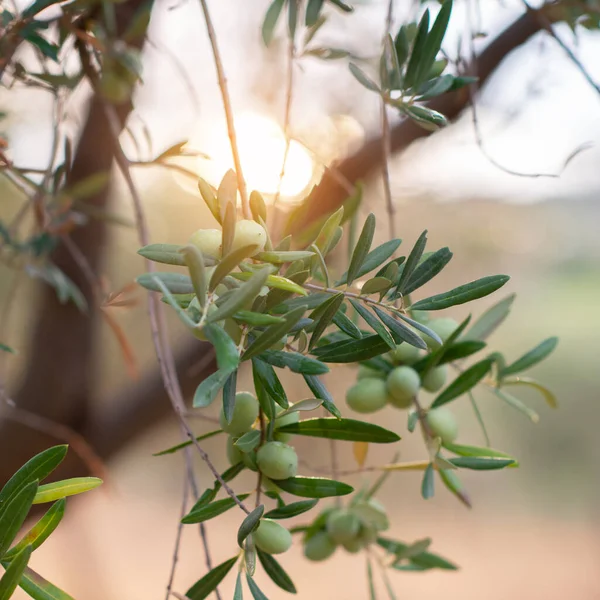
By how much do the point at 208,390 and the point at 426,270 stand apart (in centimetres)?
14

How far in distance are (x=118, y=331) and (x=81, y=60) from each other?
0.97 ft

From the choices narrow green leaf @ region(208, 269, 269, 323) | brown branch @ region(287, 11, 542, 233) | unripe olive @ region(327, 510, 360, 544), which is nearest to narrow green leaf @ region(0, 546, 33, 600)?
narrow green leaf @ region(208, 269, 269, 323)

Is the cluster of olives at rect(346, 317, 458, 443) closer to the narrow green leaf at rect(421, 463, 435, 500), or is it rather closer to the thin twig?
the narrow green leaf at rect(421, 463, 435, 500)

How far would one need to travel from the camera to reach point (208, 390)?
246 mm

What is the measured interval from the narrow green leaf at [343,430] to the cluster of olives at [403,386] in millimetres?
100

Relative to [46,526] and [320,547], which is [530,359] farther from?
[46,526]

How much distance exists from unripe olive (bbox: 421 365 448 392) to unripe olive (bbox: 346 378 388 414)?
3cm

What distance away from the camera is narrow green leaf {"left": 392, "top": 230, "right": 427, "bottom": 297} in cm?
30

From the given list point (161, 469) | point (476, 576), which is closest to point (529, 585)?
point (476, 576)

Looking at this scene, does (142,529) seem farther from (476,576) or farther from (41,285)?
(41,285)

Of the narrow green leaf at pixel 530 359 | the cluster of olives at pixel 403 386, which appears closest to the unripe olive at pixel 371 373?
the cluster of olives at pixel 403 386

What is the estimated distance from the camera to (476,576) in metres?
3.11

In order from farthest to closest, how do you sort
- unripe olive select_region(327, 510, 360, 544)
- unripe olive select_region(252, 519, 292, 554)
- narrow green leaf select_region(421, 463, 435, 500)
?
unripe olive select_region(327, 510, 360, 544) → narrow green leaf select_region(421, 463, 435, 500) → unripe olive select_region(252, 519, 292, 554)

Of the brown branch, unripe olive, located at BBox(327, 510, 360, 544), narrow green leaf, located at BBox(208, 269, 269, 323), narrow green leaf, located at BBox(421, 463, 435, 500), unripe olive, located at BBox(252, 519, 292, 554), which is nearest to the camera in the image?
narrow green leaf, located at BBox(208, 269, 269, 323)
